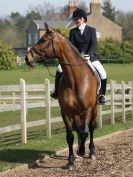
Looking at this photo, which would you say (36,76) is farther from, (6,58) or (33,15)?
(33,15)

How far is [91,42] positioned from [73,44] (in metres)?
0.35

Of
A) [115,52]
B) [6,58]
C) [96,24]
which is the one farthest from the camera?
[96,24]

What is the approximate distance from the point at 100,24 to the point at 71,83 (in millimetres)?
93309

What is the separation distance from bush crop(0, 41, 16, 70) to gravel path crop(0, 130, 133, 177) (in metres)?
58.8

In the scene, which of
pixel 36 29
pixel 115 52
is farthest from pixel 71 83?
pixel 36 29

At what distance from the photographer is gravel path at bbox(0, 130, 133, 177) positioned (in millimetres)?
8875

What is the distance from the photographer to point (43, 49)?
30.1 ft

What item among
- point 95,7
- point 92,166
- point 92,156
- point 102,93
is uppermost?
point 102,93

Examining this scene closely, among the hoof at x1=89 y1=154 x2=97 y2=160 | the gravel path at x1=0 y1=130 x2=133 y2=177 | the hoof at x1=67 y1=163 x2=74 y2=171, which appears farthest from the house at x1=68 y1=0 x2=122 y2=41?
the hoof at x1=67 y1=163 x2=74 y2=171

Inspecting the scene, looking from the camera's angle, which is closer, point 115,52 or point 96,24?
point 115,52

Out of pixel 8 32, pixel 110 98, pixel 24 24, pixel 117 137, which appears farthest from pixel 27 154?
pixel 24 24

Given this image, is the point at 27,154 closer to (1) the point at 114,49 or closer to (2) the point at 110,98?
(2) the point at 110,98

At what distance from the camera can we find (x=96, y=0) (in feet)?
304

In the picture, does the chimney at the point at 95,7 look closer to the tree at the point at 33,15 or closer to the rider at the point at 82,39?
the tree at the point at 33,15
